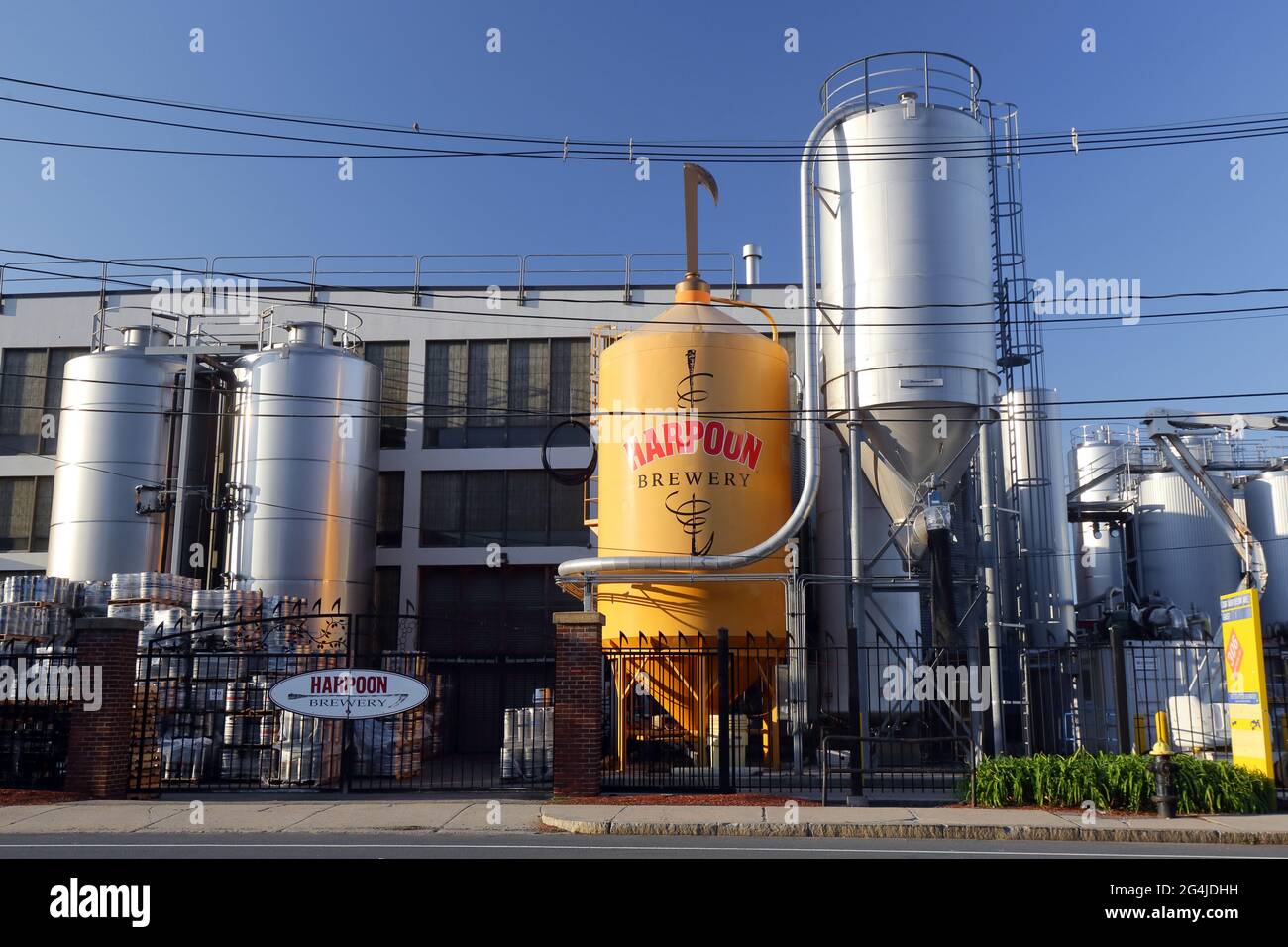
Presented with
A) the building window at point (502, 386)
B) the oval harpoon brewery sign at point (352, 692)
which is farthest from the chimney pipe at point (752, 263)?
the oval harpoon brewery sign at point (352, 692)

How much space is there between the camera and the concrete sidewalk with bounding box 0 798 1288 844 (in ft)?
44.1

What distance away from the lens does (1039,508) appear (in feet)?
83.7

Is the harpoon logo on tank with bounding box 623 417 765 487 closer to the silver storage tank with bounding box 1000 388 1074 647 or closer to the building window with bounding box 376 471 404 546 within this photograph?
the silver storage tank with bounding box 1000 388 1074 647

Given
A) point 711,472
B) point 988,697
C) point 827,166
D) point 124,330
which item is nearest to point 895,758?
point 988,697

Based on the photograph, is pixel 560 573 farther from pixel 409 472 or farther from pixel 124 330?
pixel 124 330

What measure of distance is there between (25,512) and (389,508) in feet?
33.5

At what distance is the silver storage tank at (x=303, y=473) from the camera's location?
84.4ft

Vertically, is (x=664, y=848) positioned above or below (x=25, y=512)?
below

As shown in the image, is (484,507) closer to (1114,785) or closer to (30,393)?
(30,393)

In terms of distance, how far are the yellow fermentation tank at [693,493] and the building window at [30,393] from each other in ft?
60.0

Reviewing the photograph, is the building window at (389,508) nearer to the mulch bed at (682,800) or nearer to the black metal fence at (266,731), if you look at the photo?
the black metal fence at (266,731)

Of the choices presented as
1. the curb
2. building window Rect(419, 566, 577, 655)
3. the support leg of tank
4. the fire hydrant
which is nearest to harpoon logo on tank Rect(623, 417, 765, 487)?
the support leg of tank

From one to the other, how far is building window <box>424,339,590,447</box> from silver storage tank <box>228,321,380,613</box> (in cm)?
363

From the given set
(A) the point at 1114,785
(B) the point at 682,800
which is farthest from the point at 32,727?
(A) the point at 1114,785
